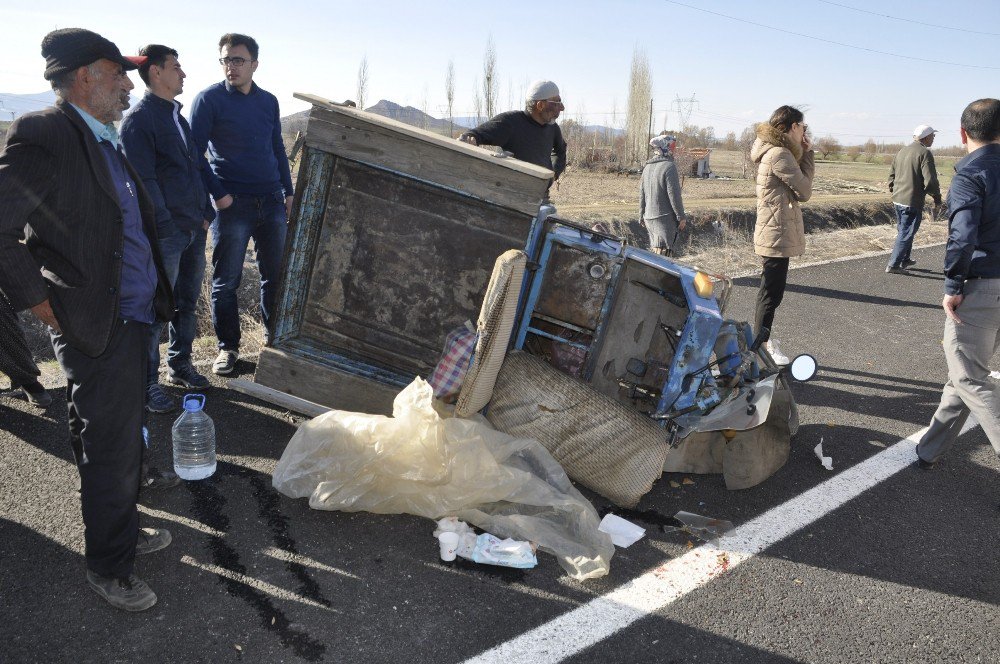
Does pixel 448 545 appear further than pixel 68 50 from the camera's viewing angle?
Yes

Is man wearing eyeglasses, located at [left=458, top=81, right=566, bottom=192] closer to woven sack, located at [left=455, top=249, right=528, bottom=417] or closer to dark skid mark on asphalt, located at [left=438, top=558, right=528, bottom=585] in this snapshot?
woven sack, located at [left=455, top=249, right=528, bottom=417]

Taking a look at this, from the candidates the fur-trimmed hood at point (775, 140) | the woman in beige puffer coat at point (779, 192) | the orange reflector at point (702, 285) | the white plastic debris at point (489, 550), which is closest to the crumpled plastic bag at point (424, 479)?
the white plastic debris at point (489, 550)

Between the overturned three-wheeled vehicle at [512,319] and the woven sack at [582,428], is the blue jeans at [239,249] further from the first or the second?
the woven sack at [582,428]

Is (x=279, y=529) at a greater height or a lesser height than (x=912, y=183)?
lesser

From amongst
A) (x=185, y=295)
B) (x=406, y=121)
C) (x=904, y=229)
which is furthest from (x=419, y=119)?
(x=185, y=295)

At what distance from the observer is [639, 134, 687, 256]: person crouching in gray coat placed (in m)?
6.83

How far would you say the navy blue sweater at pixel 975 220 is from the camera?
3.67m

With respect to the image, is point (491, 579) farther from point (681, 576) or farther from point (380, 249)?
point (380, 249)

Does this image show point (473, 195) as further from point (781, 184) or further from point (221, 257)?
point (781, 184)

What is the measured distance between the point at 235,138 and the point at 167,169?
630 millimetres

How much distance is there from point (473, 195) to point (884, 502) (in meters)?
2.79

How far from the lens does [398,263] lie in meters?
4.05

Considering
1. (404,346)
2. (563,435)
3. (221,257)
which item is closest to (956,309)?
(563,435)

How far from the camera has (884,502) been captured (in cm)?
384
